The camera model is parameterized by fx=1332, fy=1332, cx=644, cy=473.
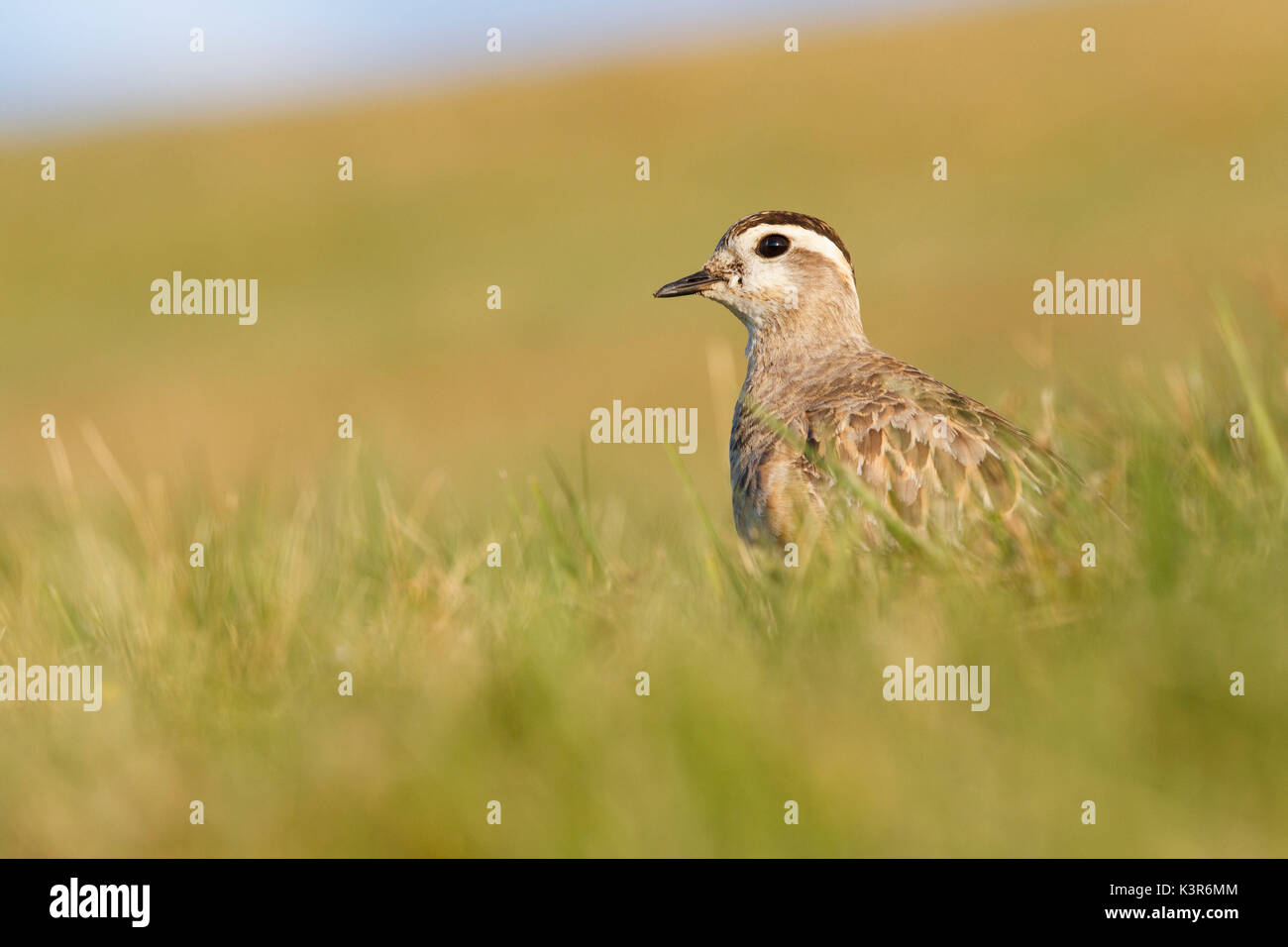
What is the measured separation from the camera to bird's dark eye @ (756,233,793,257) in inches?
347

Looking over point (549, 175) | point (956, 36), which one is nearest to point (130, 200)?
point (549, 175)

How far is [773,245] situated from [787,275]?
0.23m

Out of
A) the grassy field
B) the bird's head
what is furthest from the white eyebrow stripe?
the grassy field

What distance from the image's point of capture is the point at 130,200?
175 ft

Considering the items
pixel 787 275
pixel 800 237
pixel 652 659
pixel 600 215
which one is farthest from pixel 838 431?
pixel 600 215

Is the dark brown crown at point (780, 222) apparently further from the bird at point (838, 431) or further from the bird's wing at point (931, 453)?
the bird's wing at point (931, 453)

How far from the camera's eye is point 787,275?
8.80 metres

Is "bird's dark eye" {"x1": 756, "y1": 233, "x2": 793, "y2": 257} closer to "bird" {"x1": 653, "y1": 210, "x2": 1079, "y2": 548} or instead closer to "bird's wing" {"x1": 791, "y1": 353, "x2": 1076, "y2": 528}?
"bird" {"x1": 653, "y1": 210, "x2": 1079, "y2": 548}

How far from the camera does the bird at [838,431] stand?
20.4 ft

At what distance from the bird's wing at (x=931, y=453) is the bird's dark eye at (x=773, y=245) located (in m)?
1.76

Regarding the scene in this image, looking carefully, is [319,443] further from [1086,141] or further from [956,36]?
[956,36]

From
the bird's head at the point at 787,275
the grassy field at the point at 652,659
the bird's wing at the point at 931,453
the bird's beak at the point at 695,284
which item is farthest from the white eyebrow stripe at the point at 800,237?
the bird's wing at the point at 931,453

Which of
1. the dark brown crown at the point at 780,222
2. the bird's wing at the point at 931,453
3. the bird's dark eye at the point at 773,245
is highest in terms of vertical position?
the dark brown crown at the point at 780,222

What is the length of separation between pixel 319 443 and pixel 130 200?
113 ft
